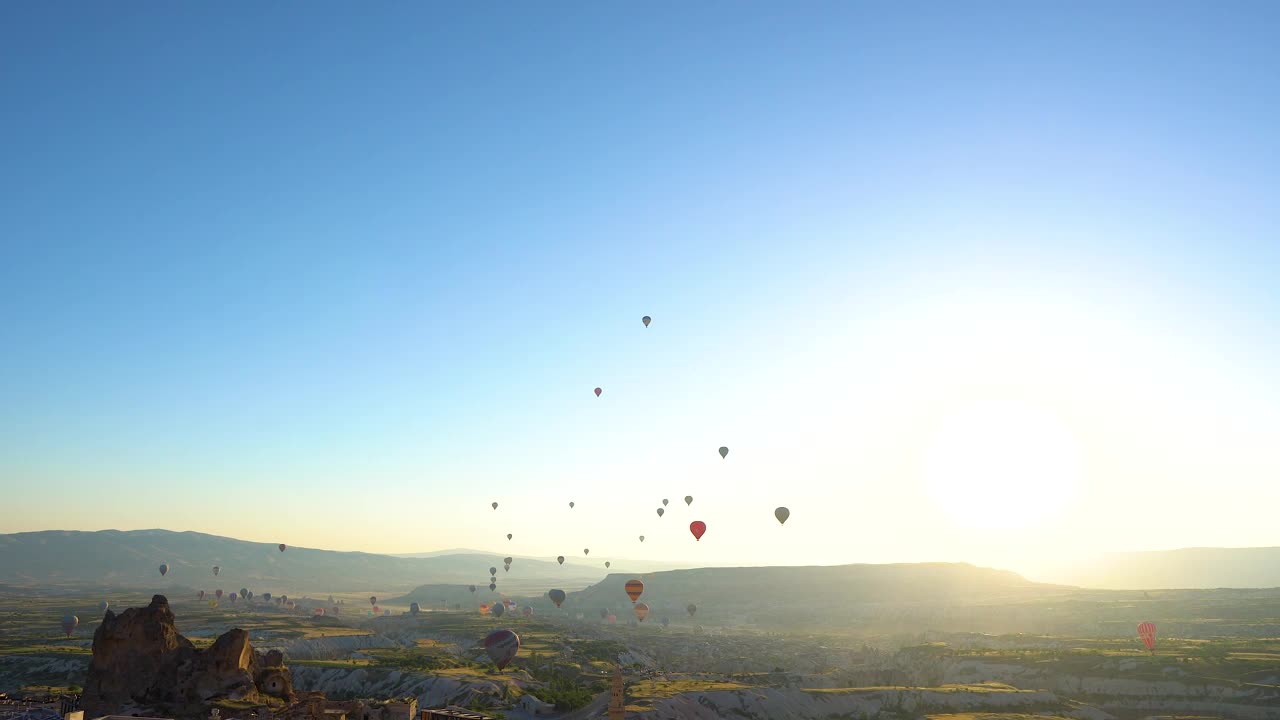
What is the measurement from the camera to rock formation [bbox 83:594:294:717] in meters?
54.3

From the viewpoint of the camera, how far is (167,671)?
5797 centimetres

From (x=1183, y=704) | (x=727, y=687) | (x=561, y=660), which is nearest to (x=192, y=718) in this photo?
(x=727, y=687)

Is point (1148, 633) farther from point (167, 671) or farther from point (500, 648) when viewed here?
point (167, 671)

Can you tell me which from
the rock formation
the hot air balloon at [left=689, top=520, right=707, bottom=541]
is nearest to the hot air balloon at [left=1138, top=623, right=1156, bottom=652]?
the hot air balloon at [left=689, top=520, right=707, bottom=541]

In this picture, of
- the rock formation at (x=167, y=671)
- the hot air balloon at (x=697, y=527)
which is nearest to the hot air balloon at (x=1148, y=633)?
the hot air balloon at (x=697, y=527)

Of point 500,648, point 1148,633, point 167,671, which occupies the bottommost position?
point 500,648

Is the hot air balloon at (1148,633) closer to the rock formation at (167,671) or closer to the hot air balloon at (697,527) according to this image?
the hot air balloon at (697,527)

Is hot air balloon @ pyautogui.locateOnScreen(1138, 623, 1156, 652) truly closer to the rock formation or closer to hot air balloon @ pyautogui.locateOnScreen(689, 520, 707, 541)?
hot air balloon @ pyautogui.locateOnScreen(689, 520, 707, 541)

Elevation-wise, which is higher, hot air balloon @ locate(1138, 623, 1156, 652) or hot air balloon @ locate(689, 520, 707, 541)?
hot air balloon @ locate(689, 520, 707, 541)

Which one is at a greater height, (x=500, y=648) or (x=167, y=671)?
(x=167, y=671)

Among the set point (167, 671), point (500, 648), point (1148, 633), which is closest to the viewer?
point (167, 671)

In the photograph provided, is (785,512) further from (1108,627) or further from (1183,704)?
(1108,627)

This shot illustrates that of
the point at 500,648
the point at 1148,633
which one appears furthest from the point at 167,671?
the point at 1148,633

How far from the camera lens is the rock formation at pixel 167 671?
54.3 meters
